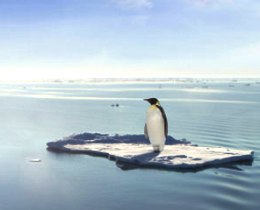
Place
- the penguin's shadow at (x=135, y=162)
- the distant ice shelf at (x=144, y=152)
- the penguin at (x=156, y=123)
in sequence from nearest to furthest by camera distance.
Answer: the distant ice shelf at (x=144, y=152), the penguin's shadow at (x=135, y=162), the penguin at (x=156, y=123)

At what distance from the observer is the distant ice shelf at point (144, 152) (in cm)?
1755

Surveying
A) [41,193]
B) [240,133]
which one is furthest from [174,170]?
[240,133]

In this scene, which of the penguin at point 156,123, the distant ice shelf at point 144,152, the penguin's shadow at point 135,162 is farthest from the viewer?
the penguin at point 156,123

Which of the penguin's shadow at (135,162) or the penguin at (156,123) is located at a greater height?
the penguin at (156,123)

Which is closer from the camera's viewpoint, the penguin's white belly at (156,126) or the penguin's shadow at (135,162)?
the penguin's shadow at (135,162)

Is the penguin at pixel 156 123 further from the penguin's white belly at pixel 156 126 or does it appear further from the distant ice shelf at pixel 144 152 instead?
the distant ice shelf at pixel 144 152

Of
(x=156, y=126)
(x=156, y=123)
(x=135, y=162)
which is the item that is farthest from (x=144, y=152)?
(x=156, y=123)

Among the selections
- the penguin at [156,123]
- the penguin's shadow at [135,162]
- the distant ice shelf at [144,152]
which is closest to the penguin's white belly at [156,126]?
the penguin at [156,123]

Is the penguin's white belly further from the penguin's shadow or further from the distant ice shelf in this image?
Result: the penguin's shadow

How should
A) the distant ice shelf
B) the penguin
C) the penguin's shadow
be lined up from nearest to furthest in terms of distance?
the distant ice shelf
the penguin's shadow
the penguin

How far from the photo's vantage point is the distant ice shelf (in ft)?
57.6

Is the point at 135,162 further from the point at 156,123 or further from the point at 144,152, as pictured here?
the point at 156,123

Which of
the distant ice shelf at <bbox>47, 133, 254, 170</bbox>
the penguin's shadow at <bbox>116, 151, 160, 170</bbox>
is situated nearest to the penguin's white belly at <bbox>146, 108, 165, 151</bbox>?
the distant ice shelf at <bbox>47, 133, 254, 170</bbox>

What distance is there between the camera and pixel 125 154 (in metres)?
18.8
